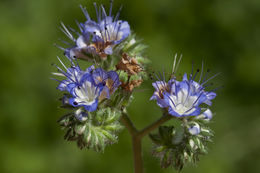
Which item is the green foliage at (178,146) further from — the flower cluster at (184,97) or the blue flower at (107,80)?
the blue flower at (107,80)

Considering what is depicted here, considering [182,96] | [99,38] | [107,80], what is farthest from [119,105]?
[99,38]

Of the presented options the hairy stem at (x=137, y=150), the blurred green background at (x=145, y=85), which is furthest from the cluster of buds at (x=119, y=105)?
the blurred green background at (x=145, y=85)

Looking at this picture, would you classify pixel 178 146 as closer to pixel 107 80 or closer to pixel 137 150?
pixel 137 150

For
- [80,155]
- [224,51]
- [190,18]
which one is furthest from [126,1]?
[80,155]

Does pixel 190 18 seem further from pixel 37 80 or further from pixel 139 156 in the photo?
pixel 139 156

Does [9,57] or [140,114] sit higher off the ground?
[9,57]

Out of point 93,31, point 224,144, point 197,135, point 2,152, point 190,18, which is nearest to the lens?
point 197,135

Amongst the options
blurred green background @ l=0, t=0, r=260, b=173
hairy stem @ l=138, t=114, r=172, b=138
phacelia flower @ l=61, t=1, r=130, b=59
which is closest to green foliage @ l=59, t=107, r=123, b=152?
hairy stem @ l=138, t=114, r=172, b=138
